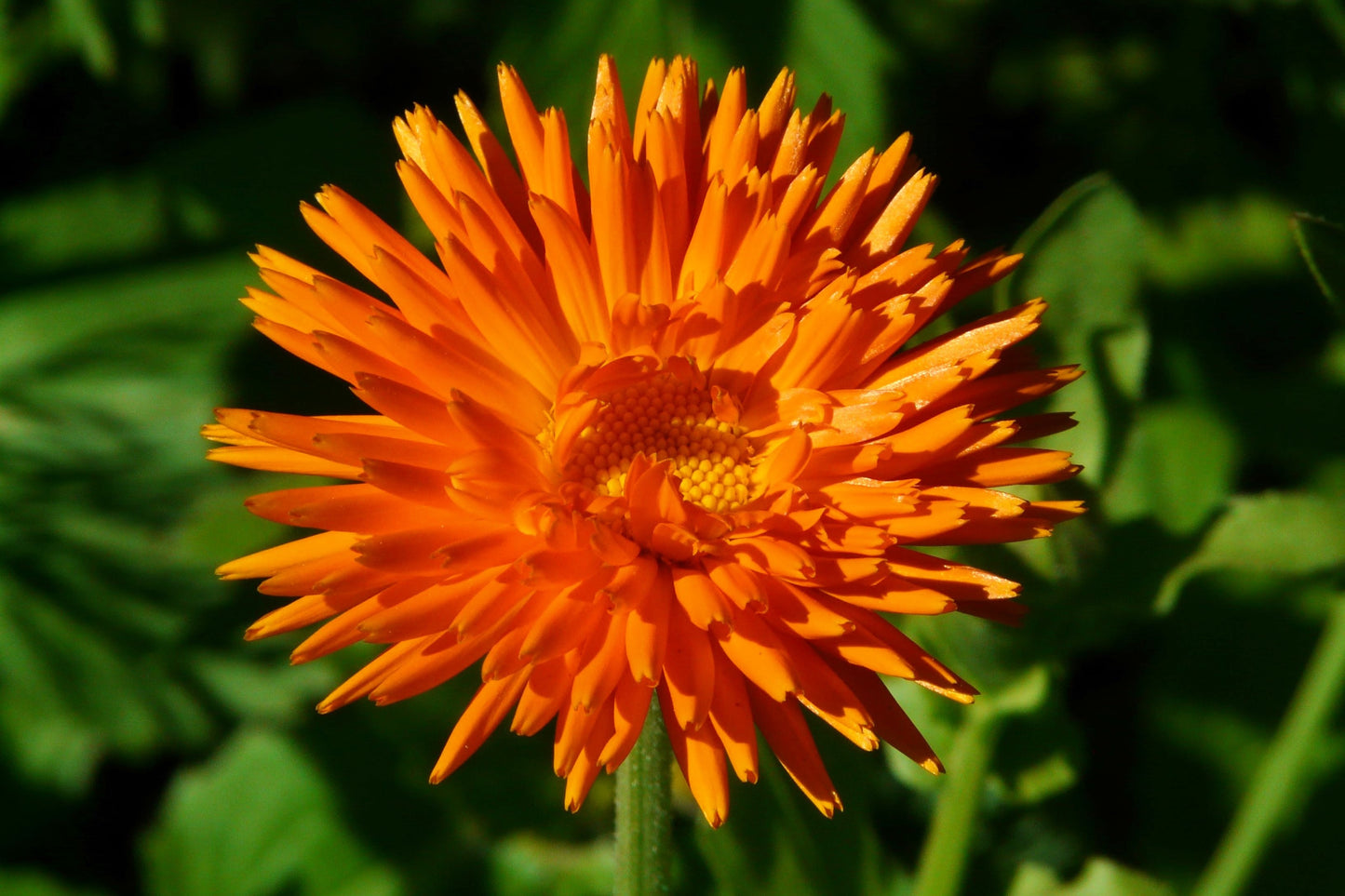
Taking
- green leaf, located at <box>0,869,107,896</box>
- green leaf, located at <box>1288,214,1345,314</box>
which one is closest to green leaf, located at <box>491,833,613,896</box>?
green leaf, located at <box>0,869,107,896</box>

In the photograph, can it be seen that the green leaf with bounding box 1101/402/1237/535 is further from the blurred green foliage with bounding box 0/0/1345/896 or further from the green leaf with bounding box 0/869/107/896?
the green leaf with bounding box 0/869/107/896

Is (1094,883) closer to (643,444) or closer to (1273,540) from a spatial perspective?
(1273,540)

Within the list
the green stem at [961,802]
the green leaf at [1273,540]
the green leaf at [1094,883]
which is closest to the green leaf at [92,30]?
the green stem at [961,802]

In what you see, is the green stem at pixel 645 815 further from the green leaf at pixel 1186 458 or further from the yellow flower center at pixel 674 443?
the green leaf at pixel 1186 458

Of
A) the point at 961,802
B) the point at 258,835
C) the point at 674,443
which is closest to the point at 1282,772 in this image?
the point at 961,802

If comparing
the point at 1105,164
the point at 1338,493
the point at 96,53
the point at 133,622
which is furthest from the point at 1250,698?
the point at 96,53

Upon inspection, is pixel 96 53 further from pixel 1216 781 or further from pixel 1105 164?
pixel 1216 781
